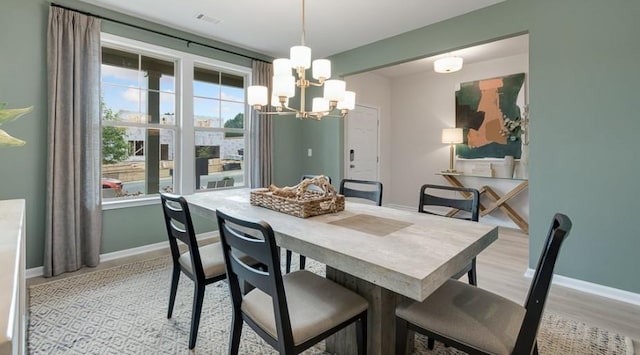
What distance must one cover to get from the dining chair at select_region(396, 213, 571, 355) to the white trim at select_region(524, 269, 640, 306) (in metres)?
1.79

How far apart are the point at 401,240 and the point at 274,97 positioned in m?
1.29

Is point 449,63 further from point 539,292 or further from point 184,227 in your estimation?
point 184,227

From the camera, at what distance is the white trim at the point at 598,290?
94.1 inches

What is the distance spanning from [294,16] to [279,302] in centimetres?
300

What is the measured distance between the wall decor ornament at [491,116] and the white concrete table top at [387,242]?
11.7ft

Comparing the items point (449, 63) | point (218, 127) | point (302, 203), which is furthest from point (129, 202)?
point (449, 63)

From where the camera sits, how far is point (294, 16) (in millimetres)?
3285

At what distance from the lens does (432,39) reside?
3.45 metres

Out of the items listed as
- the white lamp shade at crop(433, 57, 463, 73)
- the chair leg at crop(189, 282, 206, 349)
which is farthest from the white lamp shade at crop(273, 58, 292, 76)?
the white lamp shade at crop(433, 57, 463, 73)

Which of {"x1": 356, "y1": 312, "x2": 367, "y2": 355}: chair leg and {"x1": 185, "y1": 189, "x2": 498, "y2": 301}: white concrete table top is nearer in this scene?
{"x1": 185, "y1": 189, "x2": 498, "y2": 301}: white concrete table top

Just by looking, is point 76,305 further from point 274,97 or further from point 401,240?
point 401,240

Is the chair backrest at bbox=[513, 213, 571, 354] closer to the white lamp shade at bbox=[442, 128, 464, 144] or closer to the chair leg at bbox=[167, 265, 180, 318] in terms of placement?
the chair leg at bbox=[167, 265, 180, 318]

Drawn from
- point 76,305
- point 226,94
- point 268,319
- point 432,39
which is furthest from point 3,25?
point 432,39

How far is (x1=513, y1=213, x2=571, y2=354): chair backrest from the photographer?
1021 mm
